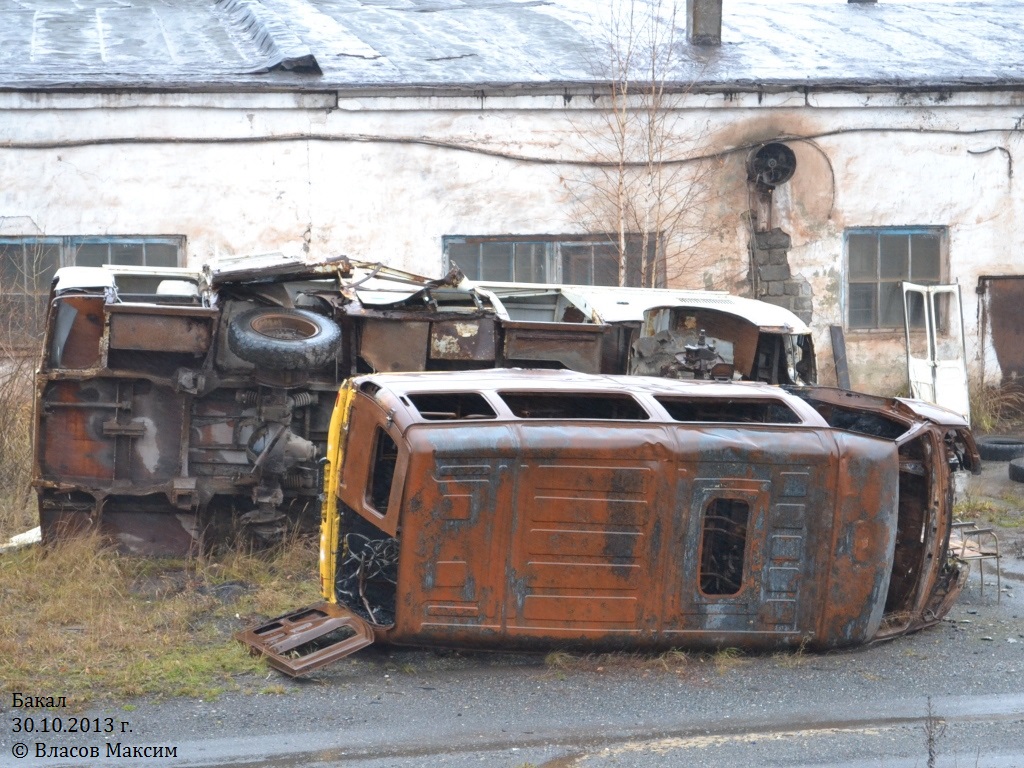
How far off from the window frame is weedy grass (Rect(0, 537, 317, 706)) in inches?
344

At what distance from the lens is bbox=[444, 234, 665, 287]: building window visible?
13836 millimetres

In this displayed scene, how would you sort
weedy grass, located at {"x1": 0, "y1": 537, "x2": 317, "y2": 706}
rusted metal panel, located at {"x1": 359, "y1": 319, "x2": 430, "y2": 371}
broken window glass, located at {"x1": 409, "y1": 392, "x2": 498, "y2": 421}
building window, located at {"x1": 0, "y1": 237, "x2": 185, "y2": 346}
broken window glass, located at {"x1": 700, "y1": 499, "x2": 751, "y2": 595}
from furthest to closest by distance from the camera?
building window, located at {"x1": 0, "y1": 237, "x2": 185, "y2": 346} → rusted metal panel, located at {"x1": 359, "y1": 319, "x2": 430, "y2": 371} → broken window glass, located at {"x1": 409, "y1": 392, "x2": 498, "y2": 421} → broken window glass, located at {"x1": 700, "y1": 499, "x2": 751, "y2": 595} → weedy grass, located at {"x1": 0, "y1": 537, "x2": 317, "y2": 706}

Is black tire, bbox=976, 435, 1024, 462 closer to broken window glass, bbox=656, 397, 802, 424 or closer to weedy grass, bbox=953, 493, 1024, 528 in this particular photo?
weedy grass, bbox=953, 493, 1024, 528

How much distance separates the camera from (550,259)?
45.9 ft

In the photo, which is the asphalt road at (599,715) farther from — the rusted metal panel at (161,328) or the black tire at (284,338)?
the rusted metal panel at (161,328)

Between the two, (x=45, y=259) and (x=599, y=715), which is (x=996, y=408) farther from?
(x=45, y=259)

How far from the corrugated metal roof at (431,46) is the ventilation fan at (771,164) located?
2.58 feet

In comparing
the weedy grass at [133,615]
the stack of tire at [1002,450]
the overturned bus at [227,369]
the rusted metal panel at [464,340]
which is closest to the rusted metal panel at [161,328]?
the overturned bus at [227,369]

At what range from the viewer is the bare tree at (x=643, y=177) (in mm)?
13859

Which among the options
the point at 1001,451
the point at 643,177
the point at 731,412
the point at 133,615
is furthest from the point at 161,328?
the point at 1001,451

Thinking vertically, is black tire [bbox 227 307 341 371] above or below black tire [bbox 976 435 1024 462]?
above

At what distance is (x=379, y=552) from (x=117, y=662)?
1493 millimetres

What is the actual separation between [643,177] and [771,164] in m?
1.53

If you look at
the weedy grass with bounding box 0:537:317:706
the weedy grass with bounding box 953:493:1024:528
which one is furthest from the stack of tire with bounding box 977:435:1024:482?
the weedy grass with bounding box 0:537:317:706
